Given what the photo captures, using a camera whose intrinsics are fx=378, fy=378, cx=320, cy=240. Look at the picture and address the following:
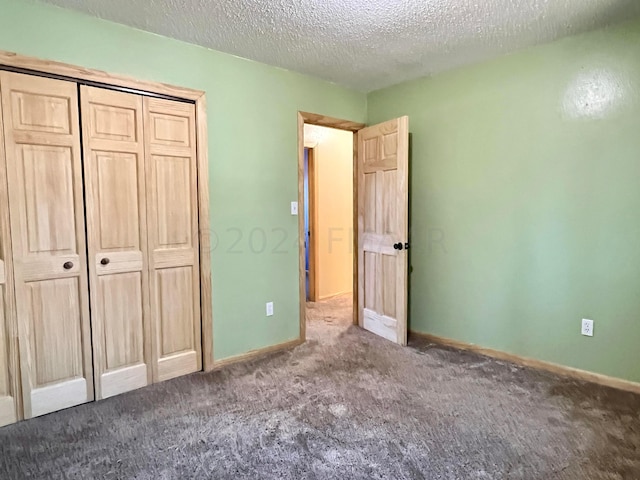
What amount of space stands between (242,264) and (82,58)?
1689mm

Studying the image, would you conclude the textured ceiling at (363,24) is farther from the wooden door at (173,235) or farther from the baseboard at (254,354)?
the baseboard at (254,354)

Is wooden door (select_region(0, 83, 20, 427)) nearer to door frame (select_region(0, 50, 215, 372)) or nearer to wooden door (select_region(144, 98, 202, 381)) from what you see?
door frame (select_region(0, 50, 215, 372))

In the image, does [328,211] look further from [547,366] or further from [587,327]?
[587,327]

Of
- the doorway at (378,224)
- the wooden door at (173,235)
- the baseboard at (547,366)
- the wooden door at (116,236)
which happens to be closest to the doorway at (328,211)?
the doorway at (378,224)

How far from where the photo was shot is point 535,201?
280 centimetres

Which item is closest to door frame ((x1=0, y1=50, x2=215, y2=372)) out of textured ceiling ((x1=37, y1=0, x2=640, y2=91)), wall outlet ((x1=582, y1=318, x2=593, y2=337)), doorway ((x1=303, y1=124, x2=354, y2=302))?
textured ceiling ((x1=37, y1=0, x2=640, y2=91))

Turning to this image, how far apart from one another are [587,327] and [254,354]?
8.11 feet

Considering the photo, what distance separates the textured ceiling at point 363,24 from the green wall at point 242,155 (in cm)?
13

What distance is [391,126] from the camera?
3.31 m

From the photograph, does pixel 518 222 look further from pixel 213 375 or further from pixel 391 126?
pixel 213 375

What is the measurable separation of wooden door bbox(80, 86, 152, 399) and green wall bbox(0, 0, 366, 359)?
308 mm

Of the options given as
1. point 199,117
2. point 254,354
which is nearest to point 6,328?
point 254,354

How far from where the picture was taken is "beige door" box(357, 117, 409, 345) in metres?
3.27

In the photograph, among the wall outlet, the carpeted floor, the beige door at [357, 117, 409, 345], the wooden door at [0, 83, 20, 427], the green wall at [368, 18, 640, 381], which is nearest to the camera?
the carpeted floor
